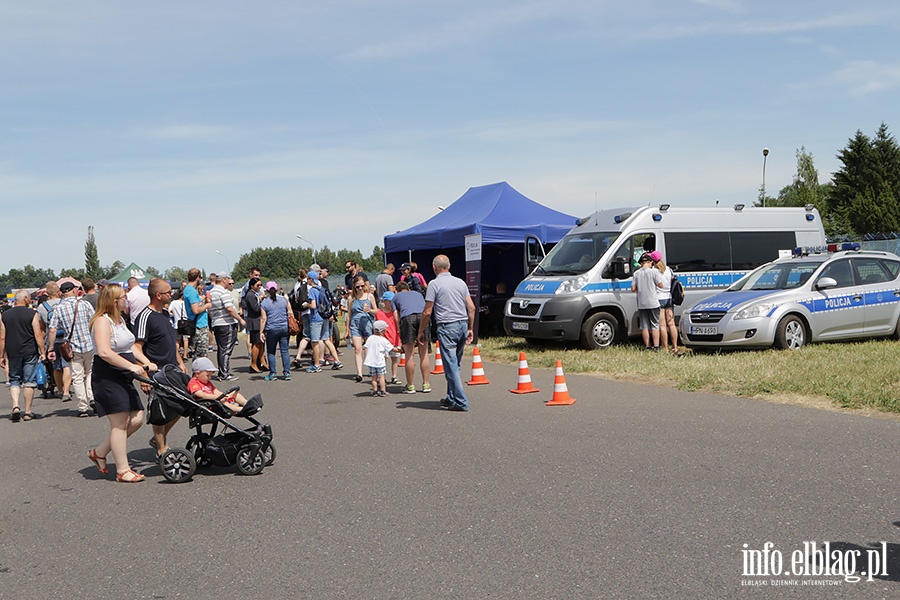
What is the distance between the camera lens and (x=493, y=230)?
19797 millimetres

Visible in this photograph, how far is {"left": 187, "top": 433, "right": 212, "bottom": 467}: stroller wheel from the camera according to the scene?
7.53m

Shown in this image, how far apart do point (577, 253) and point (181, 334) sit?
838 cm

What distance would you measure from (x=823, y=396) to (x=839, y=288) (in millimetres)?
5108

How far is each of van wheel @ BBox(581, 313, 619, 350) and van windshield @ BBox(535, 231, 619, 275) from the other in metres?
0.96

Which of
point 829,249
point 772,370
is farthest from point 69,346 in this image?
point 829,249

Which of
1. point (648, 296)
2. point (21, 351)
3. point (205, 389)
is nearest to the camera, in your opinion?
point (205, 389)

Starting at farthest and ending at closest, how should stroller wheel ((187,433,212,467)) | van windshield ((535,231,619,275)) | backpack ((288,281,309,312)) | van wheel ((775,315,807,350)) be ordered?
van windshield ((535,231,619,275)) < backpack ((288,281,309,312)) < van wheel ((775,315,807,350)) < stroller wheel ((187,433,212,467))

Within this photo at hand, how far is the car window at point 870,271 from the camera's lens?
48.4 ft

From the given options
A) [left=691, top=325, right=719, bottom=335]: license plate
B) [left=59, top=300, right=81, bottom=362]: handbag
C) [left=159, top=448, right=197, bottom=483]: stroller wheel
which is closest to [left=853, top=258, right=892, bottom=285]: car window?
[left=691, top=325, right=719, bottom=335]: license plate

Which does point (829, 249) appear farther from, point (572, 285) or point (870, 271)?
point (572, 285)

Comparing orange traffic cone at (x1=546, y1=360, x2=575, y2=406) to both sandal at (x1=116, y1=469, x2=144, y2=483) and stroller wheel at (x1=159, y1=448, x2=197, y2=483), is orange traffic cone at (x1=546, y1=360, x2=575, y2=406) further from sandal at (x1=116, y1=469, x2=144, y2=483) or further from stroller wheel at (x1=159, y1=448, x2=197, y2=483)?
sandal at (x1=116, y1=469, x2=144, y2=483)

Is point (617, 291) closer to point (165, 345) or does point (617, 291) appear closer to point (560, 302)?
point (560, 302)

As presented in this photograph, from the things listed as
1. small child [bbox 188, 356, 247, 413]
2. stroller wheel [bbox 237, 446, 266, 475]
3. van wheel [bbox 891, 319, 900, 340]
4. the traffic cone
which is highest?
small child [bbox 188, 356, 247, 413]

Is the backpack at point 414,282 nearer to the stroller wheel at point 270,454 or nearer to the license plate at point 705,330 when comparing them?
the license plate at point 705,330
